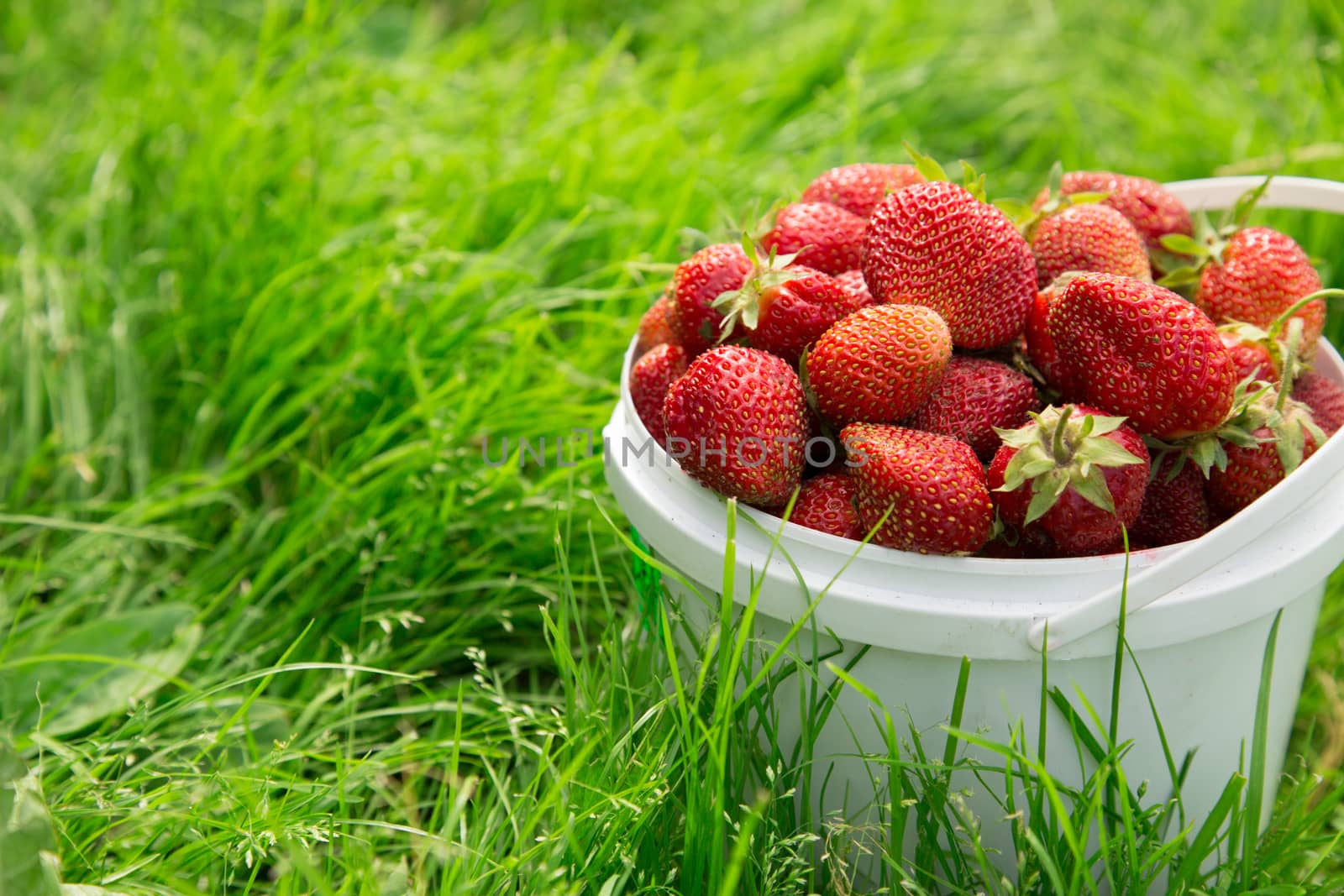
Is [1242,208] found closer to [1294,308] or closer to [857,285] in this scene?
[1294,308]

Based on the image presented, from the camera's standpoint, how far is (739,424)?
3.70 feet

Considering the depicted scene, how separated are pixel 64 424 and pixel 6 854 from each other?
100 cm

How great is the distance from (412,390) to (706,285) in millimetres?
670

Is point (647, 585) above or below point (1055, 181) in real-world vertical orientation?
below

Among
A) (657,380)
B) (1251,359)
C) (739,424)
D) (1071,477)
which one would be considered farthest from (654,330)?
(1251,359)

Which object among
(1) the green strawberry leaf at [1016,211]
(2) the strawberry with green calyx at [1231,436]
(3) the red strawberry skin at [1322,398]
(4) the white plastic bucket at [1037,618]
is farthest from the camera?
(1) the green strawberry leaf at [1016,211]

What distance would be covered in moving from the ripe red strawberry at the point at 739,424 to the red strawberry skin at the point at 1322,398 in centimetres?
58

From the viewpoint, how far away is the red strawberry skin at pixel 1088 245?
Result: 130 centimetres

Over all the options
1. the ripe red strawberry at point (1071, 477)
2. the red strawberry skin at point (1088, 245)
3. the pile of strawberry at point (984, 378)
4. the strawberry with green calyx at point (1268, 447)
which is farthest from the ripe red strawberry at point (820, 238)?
the strawberry with green calyx at point (1268, 447)

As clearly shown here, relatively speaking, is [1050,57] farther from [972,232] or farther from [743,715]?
[743,715]

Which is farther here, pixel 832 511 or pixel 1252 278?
pixel 1252 278

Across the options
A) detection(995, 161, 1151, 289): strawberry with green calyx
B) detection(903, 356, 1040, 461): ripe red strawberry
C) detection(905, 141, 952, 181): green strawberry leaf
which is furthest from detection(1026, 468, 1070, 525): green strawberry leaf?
detection(905, 141, 952, 181): green strawberry leaf

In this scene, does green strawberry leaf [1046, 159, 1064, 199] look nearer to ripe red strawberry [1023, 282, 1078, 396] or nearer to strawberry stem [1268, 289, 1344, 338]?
ripe red strawberry [1023, 282, 1078, 396]

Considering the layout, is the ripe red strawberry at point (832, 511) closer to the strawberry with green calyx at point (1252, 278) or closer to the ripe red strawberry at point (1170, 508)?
the ripe red strawberry at point (1170, 508)
